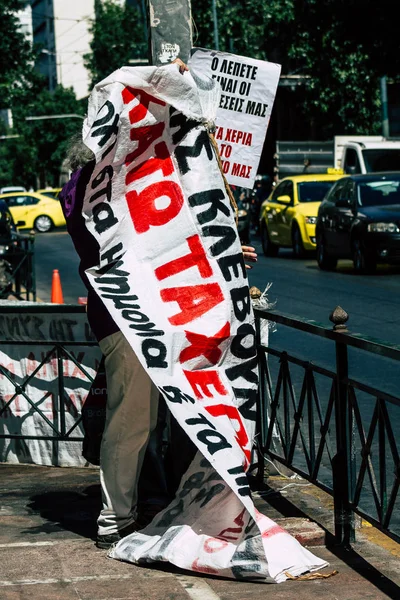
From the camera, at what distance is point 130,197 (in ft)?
16.8

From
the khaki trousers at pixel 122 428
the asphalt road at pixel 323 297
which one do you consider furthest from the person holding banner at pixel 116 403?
the asphalt road at pixel 323 297

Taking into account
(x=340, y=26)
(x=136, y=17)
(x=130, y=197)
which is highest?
(x=136, y=17)

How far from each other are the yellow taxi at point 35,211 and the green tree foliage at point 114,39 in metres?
13.6

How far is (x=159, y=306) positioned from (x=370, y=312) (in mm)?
9738

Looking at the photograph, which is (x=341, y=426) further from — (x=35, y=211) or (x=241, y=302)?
(x=35, y=211)

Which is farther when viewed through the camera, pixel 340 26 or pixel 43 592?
pixel 340 26

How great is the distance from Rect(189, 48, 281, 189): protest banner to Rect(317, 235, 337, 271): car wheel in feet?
51.4

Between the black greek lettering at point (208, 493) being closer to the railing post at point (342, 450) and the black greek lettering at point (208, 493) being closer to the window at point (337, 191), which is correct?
the railing post at point (342, 450)

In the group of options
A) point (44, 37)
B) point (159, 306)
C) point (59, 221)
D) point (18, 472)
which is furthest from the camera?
point (44, 37)

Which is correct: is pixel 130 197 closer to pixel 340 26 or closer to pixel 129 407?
pixel 129 407

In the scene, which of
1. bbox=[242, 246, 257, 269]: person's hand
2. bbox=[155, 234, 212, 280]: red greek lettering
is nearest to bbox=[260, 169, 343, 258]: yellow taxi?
bbox=[242, 246, 257, 269]: person's hand

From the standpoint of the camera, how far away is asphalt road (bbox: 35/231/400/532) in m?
6.11

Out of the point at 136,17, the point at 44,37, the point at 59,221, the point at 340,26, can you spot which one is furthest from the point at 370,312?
the point at 44,37

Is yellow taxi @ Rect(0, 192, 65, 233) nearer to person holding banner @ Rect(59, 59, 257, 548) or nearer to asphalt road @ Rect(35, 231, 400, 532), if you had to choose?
asphalt road @ Rect(35, 231, 400, 532)
